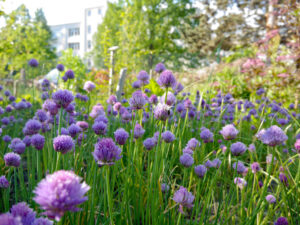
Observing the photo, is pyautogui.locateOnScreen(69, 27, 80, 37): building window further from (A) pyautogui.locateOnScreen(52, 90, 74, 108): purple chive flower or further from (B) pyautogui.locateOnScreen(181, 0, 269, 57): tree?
(A) pyautogui.locateOnScreen(52, 90, 74, 108): purple chive flower

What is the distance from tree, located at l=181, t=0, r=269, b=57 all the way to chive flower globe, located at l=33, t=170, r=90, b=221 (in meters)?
16.3

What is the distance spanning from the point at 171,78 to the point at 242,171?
1.83ft

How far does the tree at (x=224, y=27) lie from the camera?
50.2 feet

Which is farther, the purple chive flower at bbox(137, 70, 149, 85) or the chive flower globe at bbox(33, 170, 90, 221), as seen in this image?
the purple chive flower at bbox(137, 70, 149, 85)

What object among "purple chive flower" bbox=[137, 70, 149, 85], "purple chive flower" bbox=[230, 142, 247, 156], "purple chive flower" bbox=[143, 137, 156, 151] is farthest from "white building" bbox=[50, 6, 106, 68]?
"purple chive flower" bbox=[230, 142, 247, 156]

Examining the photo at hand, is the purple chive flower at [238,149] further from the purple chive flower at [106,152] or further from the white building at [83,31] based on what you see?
the white building at [83,31]

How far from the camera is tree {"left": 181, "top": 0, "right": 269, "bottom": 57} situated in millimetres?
15312

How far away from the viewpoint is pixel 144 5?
1445 centimetres

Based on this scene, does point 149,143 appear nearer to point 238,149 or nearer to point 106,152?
point 238,149

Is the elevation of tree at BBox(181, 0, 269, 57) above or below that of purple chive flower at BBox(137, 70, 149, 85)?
above

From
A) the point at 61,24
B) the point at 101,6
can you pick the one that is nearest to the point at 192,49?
the point at 101,6

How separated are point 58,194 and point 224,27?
19.1 m

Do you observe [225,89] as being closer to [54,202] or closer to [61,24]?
[54,202]

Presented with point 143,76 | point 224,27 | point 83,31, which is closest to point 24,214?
point 143,76
